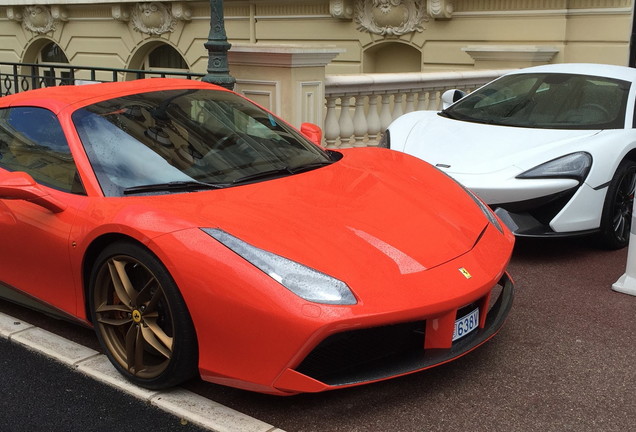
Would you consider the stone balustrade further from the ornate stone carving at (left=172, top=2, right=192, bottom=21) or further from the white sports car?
the ornate stone carving at (left=172, top=2, right=192, bottom=21)

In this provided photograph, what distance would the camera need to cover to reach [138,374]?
11.7 feet

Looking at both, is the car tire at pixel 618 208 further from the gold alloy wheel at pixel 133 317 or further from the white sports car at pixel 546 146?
the gold alloy wheel at pixel 133 317

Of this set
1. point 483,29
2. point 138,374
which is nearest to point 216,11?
point 138,374

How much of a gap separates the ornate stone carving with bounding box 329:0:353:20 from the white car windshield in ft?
32.3

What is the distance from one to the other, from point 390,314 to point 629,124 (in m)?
3.72

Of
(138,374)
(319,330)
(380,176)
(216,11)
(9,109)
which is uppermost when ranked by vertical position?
(216,11)

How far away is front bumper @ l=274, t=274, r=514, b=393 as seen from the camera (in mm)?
3137

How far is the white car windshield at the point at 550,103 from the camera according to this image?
616 cm

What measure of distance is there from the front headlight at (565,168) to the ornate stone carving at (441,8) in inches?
403

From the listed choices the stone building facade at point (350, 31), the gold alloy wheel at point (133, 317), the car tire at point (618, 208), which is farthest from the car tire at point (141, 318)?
the stone building facade at point (350, 31)

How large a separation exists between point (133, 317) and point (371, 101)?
5.94m

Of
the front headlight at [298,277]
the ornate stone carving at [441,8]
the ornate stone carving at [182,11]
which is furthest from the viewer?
the ornate stone carving at [182,11]

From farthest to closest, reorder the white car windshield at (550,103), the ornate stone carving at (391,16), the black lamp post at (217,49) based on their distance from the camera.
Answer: the ornate stone carving at (391,16)
the black lamp post at (217,49)
the white car windshield at (550,103)

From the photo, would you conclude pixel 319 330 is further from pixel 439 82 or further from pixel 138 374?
pixel 439 82
